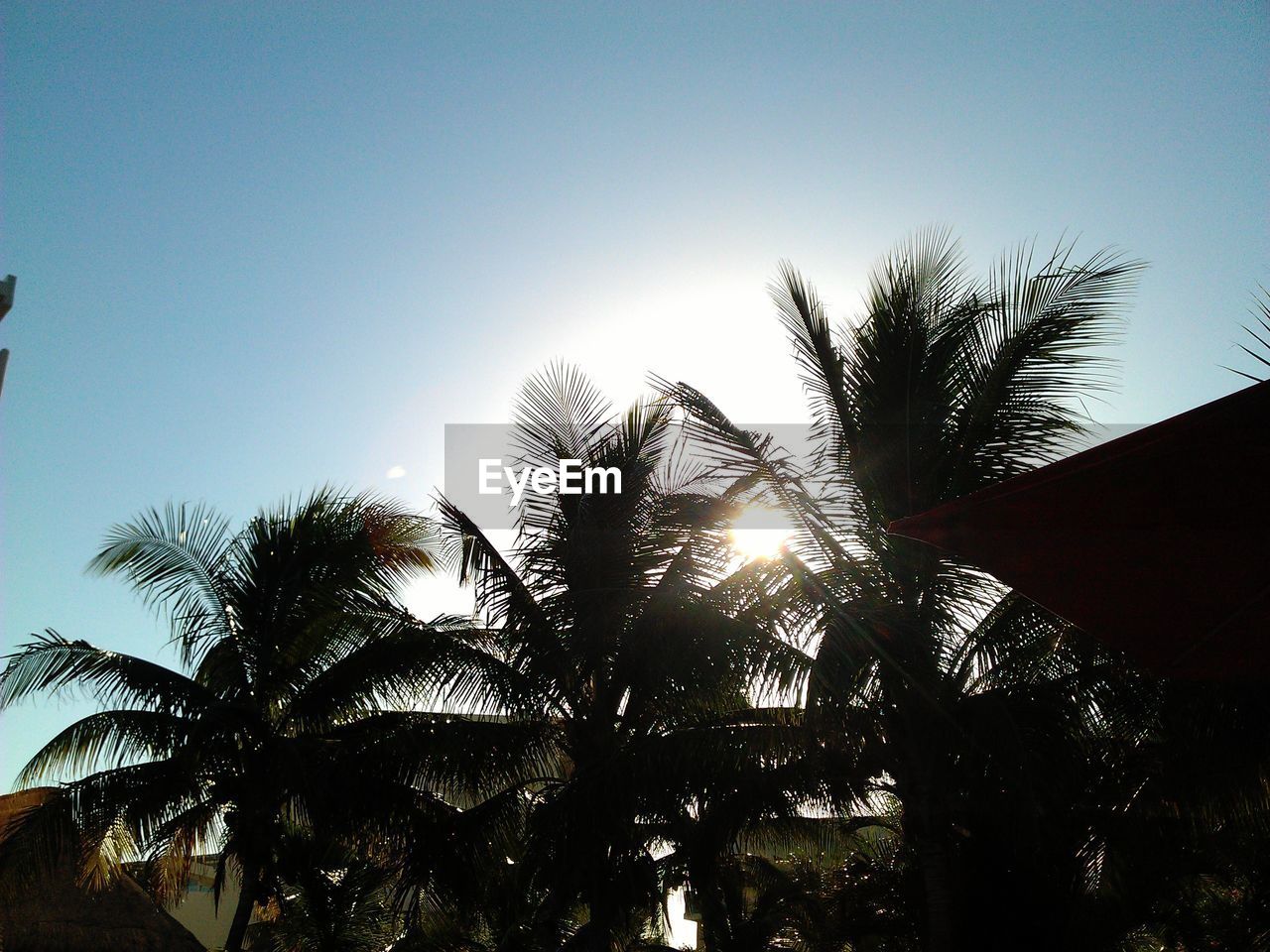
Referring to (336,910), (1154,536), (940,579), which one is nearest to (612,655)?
(940,579)

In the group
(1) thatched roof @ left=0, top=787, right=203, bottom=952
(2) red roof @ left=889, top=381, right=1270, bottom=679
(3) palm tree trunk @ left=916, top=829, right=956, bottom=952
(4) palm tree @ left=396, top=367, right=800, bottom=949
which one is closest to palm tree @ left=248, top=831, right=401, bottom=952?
(1) thatched roof @ left=0, top=787, right=203, bottom=952

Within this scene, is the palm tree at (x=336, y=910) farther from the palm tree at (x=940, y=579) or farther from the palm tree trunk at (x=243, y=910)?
the palm tree at (x=940, y=579)

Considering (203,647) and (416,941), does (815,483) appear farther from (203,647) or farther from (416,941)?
(416,941)

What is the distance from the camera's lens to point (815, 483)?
8.92 meters

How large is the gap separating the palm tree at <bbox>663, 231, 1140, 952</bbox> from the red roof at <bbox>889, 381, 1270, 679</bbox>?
3302 millimetres

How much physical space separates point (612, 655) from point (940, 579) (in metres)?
4.06

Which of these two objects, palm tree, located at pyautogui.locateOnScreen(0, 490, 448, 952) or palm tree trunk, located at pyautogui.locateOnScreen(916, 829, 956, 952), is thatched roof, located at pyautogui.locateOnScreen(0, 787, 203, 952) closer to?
palm tree, located at pyautogui.locateOnScreen(0, 490, 448, 952)

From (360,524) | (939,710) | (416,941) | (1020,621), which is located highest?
(360,524)

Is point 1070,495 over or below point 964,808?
over

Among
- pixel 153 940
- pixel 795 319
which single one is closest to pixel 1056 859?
pixel 795 319

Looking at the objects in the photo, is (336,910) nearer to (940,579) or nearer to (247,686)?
(247,686)

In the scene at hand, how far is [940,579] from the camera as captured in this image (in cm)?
802

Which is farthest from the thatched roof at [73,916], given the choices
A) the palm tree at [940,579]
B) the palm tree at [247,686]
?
the palm tree at [940,579]

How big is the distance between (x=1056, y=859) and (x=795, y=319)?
217 inches
